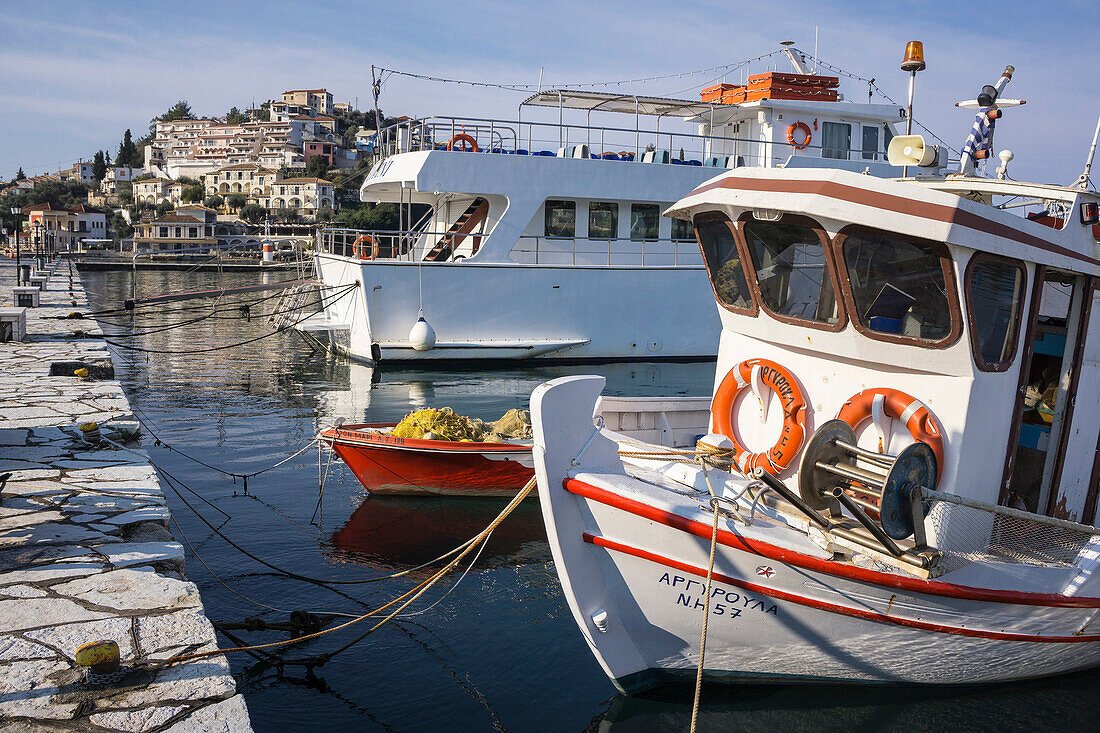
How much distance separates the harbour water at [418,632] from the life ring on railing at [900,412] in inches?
68.2

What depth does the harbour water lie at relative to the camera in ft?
17.9

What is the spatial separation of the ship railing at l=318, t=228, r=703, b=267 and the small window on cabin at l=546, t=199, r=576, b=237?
0.23m

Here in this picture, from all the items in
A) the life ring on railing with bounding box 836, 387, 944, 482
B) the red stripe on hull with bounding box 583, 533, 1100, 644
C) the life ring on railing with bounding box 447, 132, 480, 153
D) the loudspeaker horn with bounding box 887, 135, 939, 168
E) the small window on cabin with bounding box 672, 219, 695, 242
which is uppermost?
the life ring on railing with bounding box 447, 132, 480, 153

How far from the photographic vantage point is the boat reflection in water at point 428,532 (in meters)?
8.15

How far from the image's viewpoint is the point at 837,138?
20.7 meters

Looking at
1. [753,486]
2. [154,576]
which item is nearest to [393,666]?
[154,576]

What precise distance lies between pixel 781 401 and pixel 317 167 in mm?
112074

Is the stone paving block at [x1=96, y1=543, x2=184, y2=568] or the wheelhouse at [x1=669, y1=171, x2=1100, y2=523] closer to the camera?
the wheelhouse at [x1=669, y1=171, x2=1100, y2=523]

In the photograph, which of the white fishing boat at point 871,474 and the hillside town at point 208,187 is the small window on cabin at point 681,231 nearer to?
the white fishing boat at point 871,474

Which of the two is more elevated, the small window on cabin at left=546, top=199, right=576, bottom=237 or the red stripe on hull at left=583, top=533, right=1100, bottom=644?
the small window on cabin at left=546, top=199, right=576, bottom=237

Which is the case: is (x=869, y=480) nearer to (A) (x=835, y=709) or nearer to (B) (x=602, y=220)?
(A) (x=835, y=709)

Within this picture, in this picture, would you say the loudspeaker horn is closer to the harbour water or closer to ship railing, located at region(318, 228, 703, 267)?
the harbour water

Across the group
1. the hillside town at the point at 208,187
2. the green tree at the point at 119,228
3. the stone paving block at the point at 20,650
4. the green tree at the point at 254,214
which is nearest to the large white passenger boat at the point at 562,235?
the stone paving block at the point at 20,650

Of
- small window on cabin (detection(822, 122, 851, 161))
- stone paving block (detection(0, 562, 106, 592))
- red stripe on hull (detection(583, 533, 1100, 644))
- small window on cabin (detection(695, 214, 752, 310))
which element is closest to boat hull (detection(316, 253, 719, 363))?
small window on cabin (detection(822, 122, 851, 161))
